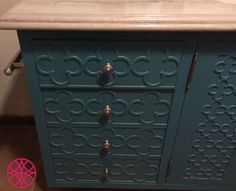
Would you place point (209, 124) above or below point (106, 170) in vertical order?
above

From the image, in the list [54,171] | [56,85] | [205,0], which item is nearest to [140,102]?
[56,85]

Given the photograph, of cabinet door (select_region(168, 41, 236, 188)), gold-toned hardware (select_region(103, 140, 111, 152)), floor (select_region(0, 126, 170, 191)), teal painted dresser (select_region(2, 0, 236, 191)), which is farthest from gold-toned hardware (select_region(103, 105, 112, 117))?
floor (select_region(0, 126, 170, 191))

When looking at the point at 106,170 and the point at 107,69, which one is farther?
the point at 106,170

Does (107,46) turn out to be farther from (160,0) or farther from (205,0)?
(205,0)

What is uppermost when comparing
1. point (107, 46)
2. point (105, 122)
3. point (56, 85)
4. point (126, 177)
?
point (107, 46)

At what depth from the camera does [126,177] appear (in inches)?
37.5

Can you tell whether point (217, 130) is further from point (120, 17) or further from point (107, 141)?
point (120, 17)

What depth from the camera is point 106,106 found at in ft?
2.46

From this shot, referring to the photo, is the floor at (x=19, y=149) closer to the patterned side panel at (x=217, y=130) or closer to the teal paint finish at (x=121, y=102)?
the teal paint finish at (x=121, y=102)

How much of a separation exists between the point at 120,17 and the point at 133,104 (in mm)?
275

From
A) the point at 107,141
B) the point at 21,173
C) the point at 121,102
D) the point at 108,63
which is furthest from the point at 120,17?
the point at 21,173

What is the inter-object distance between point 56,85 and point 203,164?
632 millimetres

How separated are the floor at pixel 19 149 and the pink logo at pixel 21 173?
19mm

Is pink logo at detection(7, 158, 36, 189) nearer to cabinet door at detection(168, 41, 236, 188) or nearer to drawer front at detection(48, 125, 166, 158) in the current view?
drawer front at detection(48, 125, 166, 158)
